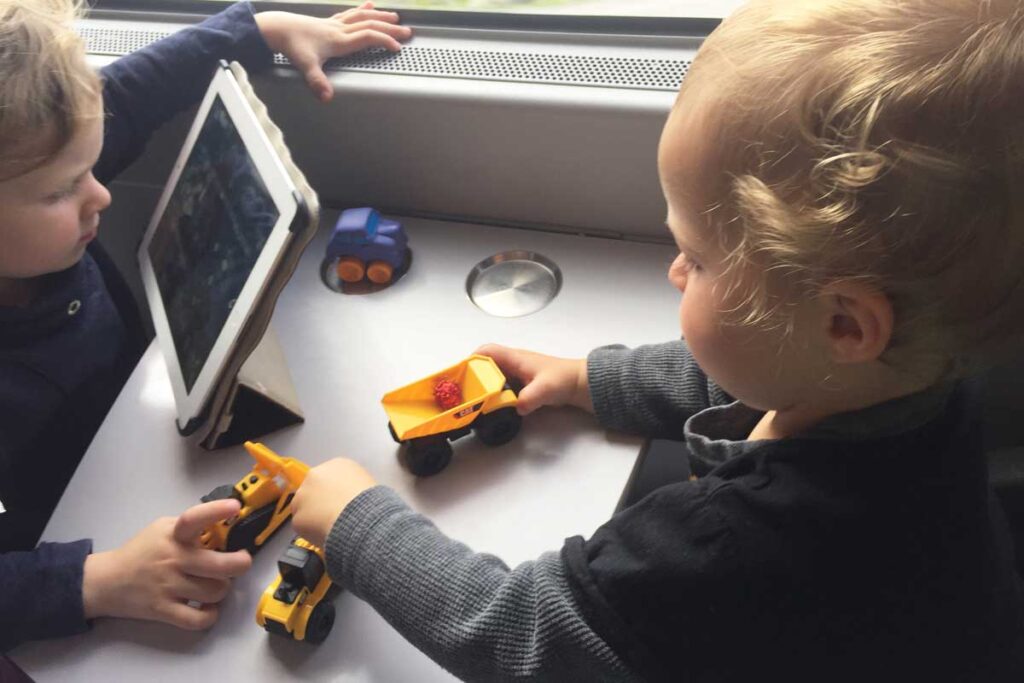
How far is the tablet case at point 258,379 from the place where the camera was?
71 centimetres

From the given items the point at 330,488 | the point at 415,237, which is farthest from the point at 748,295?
the point at 415,237

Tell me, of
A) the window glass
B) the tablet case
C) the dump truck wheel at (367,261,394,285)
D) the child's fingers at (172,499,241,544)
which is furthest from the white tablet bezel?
the window glass

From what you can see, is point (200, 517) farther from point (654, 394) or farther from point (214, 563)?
point (654, 394)

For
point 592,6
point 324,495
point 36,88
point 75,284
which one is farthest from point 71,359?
point 592,6

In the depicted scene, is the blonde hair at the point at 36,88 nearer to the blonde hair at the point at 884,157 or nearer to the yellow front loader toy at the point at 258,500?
the yellow front loader toy at the point at 258,500

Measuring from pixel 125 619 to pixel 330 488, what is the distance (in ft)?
0.65

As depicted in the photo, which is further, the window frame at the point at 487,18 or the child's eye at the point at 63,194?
the window frame at the point at 487,18

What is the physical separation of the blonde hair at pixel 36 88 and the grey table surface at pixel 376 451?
0.24m

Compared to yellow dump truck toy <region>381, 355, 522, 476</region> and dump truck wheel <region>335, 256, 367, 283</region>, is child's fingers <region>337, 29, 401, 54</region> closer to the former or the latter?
dump truck wheel <region>335, 256, 367, 283</region>

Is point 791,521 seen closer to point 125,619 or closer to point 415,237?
point 125,619

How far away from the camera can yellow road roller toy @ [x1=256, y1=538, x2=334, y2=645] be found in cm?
65

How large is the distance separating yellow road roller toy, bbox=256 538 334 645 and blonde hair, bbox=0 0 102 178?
432 mm

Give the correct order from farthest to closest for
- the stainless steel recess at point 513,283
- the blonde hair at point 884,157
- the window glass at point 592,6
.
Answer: the window glass at point 592,6 < the stainless steel recess at point 513,283 < the blonde hair at point 884,157

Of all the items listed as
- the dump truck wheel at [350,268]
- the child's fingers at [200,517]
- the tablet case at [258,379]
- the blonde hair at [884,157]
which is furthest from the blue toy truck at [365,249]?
the blonde hair at [884,157]
